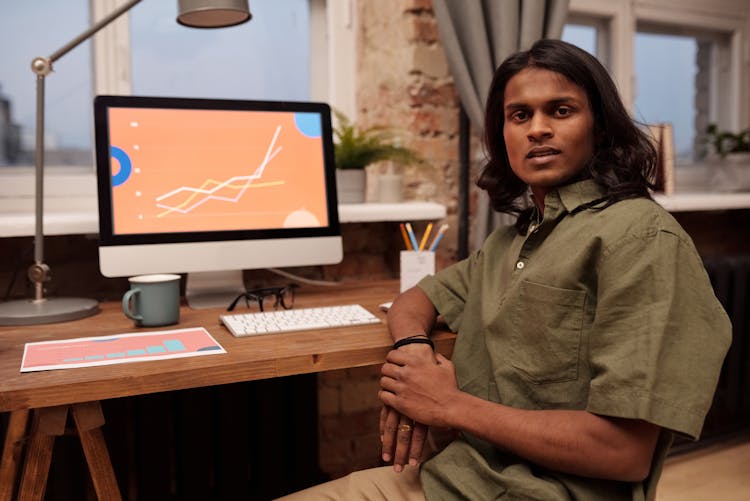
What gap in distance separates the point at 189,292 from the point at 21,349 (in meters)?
0.52

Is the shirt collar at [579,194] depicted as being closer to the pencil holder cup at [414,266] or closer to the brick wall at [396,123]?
the pencil holder cup at [414,266]

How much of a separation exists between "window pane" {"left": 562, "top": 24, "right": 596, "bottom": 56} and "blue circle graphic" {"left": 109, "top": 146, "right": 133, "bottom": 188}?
183cm

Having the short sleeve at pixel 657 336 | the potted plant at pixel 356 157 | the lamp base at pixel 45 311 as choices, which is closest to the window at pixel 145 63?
the potted plant at pixel 356 157

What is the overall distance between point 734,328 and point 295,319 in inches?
74.5

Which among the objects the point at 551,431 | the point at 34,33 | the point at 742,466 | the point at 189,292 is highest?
the point at 34,33

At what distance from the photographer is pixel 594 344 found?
97 cm

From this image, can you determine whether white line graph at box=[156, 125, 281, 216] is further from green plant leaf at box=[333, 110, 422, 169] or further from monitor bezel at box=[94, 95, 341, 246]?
green plant leaf at box=[333, 110, 422, 169]

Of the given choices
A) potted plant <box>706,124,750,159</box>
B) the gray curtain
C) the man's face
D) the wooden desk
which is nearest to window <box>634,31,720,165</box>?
potted plant <box>706,124,750,159</box>

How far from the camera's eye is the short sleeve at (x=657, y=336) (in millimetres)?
884

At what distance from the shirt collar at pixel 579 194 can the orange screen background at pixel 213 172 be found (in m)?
0.71

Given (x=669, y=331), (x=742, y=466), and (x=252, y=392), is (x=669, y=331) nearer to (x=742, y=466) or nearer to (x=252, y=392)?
(x=252, y=392)

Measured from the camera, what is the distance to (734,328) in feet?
8.34

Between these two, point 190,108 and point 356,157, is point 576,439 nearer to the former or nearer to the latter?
point 190,108

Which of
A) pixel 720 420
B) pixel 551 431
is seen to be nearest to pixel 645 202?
pixel 551 431
